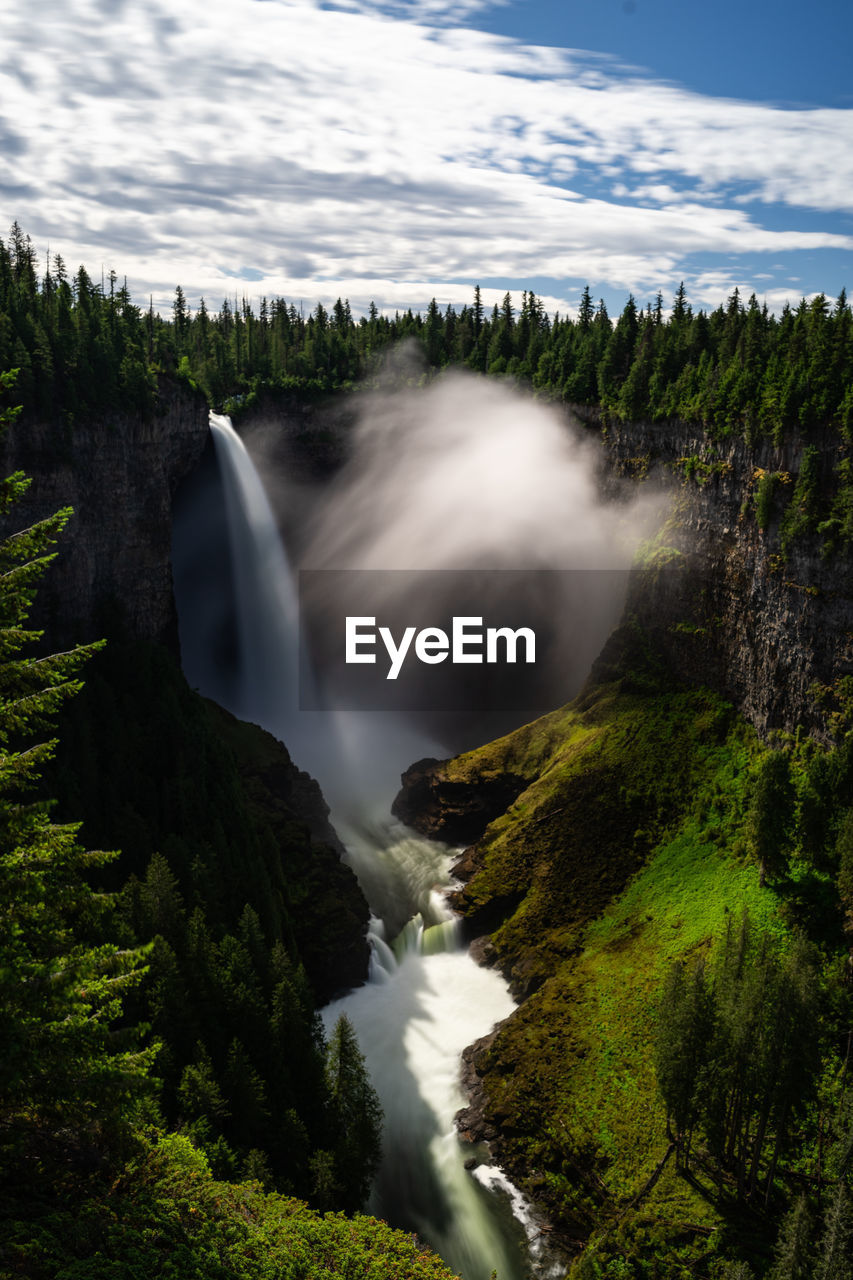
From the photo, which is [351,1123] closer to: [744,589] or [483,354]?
[744,589]

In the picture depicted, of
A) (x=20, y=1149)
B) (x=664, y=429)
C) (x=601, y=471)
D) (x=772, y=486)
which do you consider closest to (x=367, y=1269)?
(x=20, y=1149)

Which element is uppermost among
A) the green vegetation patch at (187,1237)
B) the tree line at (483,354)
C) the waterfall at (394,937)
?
the tree line at (483,354)

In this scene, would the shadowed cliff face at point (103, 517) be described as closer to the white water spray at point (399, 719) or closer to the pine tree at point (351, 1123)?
the white water spray at point (399, 719)

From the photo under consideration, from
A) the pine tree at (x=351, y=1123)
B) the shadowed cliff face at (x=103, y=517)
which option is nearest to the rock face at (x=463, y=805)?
the shadowed cliff face at (x=103, y=517)

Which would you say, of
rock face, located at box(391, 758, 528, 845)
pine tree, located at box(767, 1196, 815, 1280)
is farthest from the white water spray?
pine tree, located at box(767, 1196, 815, 1280)

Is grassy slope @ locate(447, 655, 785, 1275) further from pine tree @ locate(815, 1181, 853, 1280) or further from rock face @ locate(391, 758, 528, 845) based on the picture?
pine tree @ locate(815, 1181, 853, 1280)
